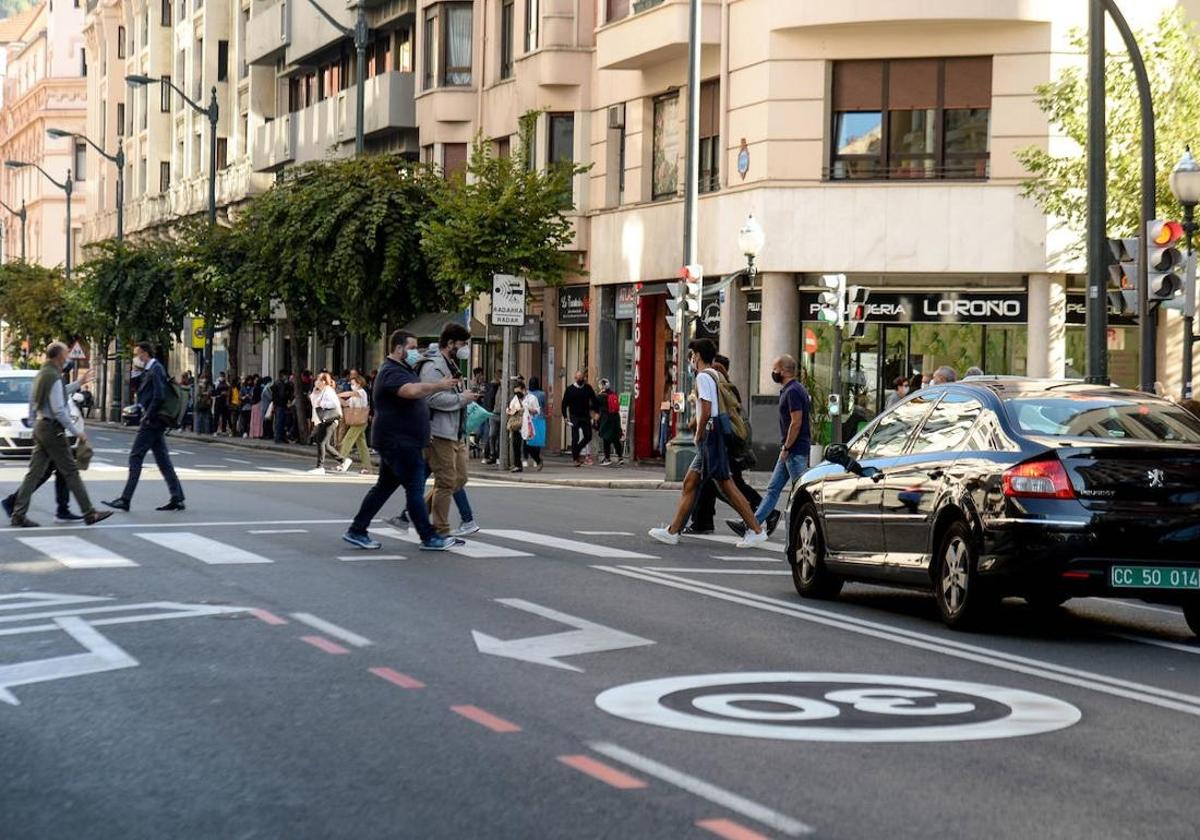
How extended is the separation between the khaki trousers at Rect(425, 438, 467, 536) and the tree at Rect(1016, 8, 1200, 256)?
Answer: 16565 mm

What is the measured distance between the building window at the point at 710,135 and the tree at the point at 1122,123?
6544 mm

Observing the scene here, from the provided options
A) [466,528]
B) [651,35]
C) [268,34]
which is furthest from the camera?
[268,34]

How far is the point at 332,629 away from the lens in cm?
1186

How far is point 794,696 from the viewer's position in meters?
9.58

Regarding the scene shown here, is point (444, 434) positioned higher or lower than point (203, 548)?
higher

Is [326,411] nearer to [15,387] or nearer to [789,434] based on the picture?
[15,387]

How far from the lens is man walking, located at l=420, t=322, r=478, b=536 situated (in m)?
18.2

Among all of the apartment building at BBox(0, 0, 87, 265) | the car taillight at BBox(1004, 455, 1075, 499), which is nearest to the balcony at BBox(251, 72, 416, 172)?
the car taillight at BBox(1004, 455, 1075, 499)

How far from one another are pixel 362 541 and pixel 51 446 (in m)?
4.43

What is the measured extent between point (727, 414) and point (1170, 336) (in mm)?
17190

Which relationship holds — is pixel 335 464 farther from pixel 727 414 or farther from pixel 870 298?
pixel 727 414

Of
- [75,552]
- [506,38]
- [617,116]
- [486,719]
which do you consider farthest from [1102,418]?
[506,38]

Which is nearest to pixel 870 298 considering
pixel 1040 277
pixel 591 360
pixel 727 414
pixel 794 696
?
pixel 1040 277

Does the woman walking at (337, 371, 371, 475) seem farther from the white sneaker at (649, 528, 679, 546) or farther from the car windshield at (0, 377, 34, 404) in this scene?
the white sneaker at (649, 528, 679, 546)
